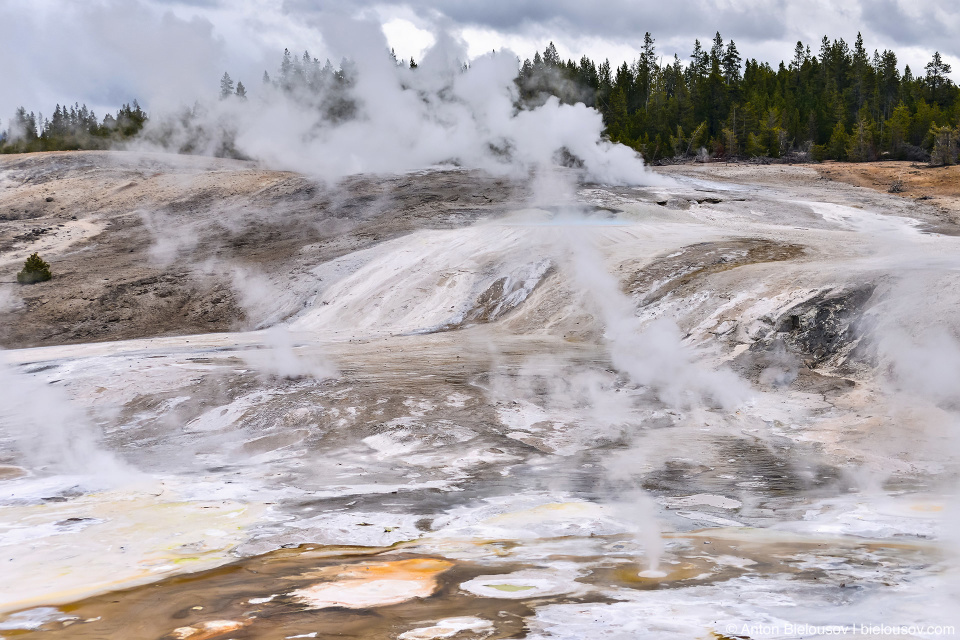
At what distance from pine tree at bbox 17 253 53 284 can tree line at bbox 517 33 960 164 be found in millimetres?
19046

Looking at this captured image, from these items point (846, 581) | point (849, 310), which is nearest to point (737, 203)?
point (849, 310)

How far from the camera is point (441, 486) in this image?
7840mm

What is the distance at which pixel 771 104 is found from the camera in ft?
159

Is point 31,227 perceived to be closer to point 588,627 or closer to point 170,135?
point 170,135

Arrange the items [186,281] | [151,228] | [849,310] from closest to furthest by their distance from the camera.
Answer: [849,310] → [186,281] → [151,228]

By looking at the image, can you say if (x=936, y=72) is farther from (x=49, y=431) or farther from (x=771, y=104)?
(x=49, y=431)

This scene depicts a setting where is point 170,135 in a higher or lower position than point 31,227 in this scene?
higher

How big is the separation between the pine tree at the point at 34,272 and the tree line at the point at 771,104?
19046 millimetres

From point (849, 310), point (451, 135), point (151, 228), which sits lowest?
point (849, 310)

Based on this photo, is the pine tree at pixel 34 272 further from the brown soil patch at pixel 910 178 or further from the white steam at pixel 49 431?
the brown soil patch at pixel 910 178

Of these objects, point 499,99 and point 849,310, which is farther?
point 499,99

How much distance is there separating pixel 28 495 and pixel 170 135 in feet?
123

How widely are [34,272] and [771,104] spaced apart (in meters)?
40.6

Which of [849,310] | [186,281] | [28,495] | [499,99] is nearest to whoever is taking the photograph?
[28,495]
